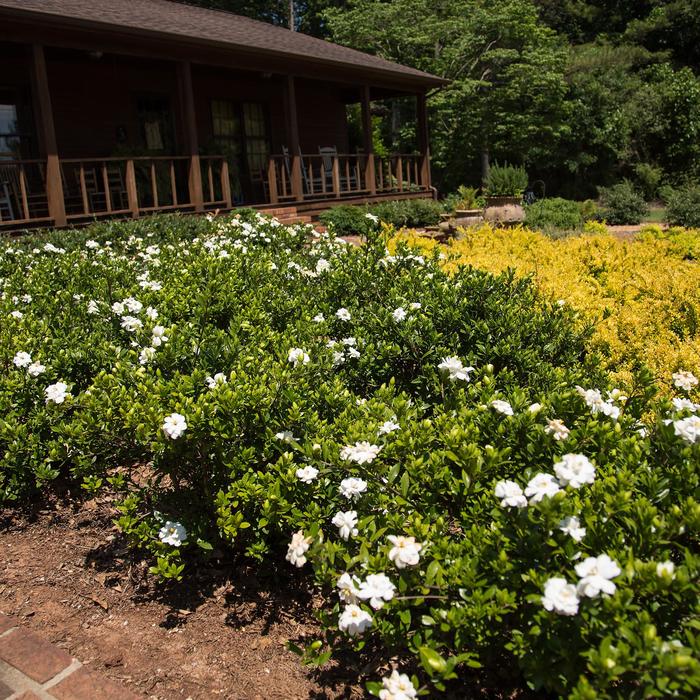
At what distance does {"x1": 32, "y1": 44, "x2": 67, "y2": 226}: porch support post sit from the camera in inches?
386

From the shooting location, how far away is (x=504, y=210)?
1298cm

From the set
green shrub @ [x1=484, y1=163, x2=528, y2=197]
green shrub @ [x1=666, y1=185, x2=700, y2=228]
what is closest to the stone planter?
green shrub @ [x1=484, y1=163, x2=528, y2=197]

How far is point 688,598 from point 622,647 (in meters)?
0.24

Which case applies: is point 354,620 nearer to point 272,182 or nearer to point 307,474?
point 307,474

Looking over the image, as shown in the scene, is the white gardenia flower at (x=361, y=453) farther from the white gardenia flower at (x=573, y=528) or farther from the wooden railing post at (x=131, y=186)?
the wooden railing post at (x=131, y=186)

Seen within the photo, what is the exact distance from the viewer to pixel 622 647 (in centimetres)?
146

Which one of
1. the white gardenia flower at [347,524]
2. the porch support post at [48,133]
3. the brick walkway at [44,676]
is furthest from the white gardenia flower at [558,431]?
the porch support post at [48,133]

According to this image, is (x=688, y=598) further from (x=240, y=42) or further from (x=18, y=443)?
(x=240, y=42)

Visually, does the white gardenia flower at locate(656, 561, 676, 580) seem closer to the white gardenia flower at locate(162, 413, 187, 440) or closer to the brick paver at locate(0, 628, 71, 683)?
the white gardenia flower at locate(162, 413, 187, 440)

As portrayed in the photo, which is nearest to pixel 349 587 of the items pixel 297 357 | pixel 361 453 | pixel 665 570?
pixel 361 453

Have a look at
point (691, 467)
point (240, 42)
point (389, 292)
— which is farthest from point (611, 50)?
point (691, 467)

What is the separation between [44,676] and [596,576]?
6.14 feet

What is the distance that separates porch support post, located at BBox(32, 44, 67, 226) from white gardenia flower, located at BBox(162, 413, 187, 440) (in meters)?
8.85

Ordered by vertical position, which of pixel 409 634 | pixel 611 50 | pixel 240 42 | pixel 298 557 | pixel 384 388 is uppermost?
pixel 611 50
